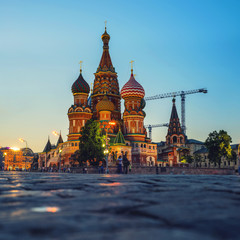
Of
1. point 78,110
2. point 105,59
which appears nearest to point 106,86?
point 105,59

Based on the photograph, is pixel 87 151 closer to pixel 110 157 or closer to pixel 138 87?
pixel 110 157

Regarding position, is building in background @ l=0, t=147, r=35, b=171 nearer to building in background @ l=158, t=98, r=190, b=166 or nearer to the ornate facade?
the ornate facade

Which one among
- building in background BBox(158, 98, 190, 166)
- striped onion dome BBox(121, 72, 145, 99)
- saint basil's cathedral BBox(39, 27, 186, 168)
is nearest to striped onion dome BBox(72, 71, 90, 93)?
saint basil's cathedral BBox(39, 27, 186, 168)

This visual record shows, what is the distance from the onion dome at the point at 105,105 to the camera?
247ft

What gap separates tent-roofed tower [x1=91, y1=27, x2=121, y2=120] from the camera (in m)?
81.7

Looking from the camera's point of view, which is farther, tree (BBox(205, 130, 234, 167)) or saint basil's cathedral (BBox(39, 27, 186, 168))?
saint basil's cathedral (BBox(39, 27, 186, 168))

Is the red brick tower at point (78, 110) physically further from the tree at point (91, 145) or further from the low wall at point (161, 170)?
the low wall at point (161, 170)

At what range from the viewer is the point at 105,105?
75.6 meters

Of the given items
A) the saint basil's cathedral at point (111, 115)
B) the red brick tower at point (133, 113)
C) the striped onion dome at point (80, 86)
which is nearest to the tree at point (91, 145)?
the saint basil's cathedral at point (111, 115)

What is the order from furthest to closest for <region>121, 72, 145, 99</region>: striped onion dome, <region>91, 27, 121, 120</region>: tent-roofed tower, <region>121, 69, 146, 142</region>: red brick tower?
<region>91, 27, 121, 120</region>: tent-roofed tower, <region>121, 72, 145, 99</region>: striped onion dome, <region>121, 69, 146, 142</region>: red brick tower

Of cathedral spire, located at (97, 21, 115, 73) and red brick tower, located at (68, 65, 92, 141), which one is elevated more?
cathedral spire, located at (97, 21, 115, 73)

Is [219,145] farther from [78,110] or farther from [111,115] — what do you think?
[78,110]

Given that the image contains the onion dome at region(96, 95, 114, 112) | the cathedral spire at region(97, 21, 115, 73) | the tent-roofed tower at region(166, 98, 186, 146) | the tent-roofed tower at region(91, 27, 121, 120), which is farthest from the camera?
the tent-roofed tower at region(166, 98, 186, 146)

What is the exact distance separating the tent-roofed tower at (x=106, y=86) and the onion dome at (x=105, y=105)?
5.01m
